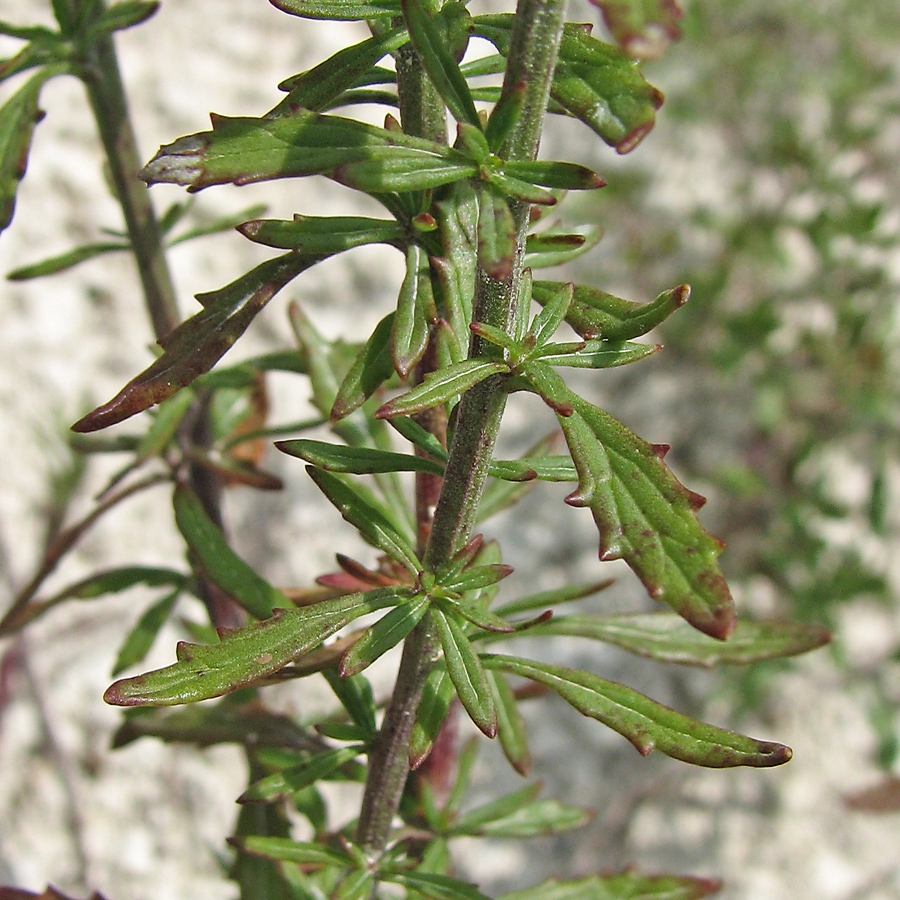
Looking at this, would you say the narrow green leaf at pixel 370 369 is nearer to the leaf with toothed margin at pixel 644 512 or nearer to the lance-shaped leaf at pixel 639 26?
the leaf with toothed margin at pixel 644 512

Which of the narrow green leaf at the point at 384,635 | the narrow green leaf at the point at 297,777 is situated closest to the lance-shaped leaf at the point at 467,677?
the narrow green leaf at the point at 384,635

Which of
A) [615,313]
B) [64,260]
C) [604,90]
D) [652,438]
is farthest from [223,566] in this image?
[652,438]

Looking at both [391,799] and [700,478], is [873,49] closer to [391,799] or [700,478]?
[700,478]

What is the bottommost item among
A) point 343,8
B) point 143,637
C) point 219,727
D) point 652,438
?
point 219,727

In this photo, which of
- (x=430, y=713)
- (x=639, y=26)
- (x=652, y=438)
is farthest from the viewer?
(x=652, y=438)

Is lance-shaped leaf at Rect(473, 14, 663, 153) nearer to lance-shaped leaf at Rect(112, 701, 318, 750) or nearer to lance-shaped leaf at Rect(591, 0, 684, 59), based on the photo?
lance-shaped leaf at Rect(591, 0, 684, 59)

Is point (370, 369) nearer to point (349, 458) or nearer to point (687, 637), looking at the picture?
point (349, 458)

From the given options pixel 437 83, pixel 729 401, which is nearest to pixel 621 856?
pixel 729 401
